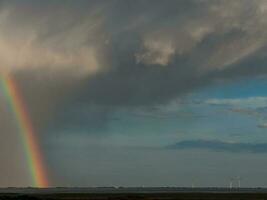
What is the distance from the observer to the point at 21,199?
112m
